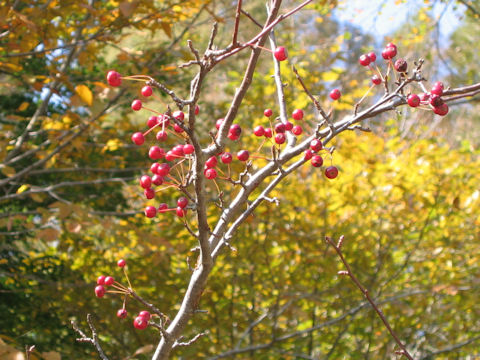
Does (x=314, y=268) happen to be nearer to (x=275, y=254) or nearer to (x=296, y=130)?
(x=275, y=254)

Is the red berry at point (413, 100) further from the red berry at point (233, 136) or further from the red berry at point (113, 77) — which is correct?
the red berry at point (113, 77)

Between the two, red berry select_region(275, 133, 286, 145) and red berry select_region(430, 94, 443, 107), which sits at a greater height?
red berry select_region(430, 94, 443, 107)

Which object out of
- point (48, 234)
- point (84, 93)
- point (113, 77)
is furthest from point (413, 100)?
point (48, 234)

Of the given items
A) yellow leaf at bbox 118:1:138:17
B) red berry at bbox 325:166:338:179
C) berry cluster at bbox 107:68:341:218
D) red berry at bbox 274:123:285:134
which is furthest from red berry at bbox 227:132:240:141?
yellow leaf at bbox 118:1:138:17

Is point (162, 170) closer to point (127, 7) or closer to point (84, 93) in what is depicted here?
point (127, 7)

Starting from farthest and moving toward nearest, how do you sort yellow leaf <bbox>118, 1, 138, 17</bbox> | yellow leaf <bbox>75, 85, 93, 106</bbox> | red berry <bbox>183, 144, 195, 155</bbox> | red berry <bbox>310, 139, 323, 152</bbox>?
1. yellow leaf <bbox>75, 85, 93, 106</bbox>
2. yellow leaf <bbox>118, 1, 138, 17</bbox>
3. red berry <bbox>310, 139, 323, 152</bbox>
4. red berry <bbox>183, 144, 195, 155</bbox>

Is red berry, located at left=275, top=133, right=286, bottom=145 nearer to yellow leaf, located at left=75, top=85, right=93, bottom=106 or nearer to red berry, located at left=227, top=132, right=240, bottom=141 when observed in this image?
red berry, located at left=227, top=132, right=240, bottom=141

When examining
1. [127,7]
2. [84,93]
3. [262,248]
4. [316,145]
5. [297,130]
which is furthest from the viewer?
[262,248]

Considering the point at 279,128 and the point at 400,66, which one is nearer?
the point at 400,66

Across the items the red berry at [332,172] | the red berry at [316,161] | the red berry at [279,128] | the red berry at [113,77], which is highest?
the red berry at [279,128]

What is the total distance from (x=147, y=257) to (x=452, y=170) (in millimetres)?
2064

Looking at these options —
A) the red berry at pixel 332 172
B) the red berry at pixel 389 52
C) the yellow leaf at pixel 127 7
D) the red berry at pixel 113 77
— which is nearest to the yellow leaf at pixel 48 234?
the yellow leaf at pixel 127 7

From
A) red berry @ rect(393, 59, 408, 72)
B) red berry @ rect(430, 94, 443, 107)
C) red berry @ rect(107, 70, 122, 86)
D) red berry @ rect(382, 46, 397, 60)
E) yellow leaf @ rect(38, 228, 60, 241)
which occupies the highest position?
red berry @ rect(382, 46, 397, 60)

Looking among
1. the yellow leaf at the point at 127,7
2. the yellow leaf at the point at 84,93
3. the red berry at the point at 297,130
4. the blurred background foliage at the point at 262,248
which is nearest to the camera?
the red berry at the point at 297,130
